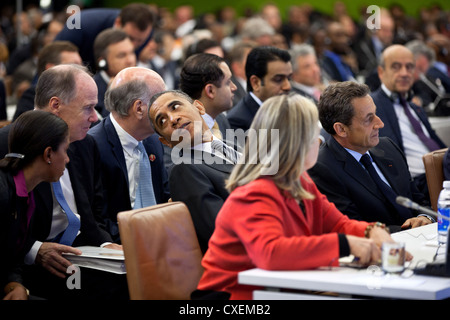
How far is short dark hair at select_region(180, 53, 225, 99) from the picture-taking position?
386 cm

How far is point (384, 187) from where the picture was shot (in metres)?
3.26

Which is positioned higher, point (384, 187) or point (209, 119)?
point (209, 119)

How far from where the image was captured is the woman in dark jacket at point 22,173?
96.7 inches

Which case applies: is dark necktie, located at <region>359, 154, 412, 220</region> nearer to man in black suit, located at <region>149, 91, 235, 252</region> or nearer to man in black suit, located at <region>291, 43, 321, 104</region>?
man in black suit, located at <region>149, 91, 235, 252</region>

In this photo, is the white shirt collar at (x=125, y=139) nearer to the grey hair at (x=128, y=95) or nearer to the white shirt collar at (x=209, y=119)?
the grey hair at (x=128, y=95)

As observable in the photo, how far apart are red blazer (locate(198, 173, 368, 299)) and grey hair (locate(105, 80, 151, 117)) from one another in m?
1.35

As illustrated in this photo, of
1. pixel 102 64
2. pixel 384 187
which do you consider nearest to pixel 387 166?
pixel 384 187

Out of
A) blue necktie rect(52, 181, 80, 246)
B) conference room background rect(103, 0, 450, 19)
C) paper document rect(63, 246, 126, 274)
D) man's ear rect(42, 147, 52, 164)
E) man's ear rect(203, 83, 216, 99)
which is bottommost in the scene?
paper document rect(63, 246, 126, 274)

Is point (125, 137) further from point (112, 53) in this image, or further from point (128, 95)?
point (112, 53)

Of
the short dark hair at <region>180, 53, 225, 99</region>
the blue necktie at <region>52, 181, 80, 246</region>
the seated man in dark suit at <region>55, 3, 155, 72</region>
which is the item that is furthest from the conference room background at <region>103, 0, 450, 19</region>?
the blue necktie at <region>52, 181, 80, 246</region>

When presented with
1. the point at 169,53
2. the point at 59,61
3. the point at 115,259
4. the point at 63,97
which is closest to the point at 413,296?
the point at 115,259

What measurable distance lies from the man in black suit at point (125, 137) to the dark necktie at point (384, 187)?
3.42ft

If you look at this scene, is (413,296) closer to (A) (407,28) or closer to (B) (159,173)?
(B) (159,173)

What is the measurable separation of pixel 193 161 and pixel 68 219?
616 mm
